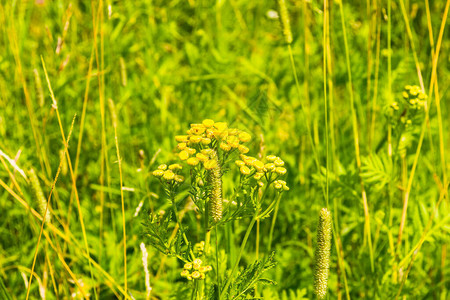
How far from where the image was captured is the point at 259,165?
3.60 feet

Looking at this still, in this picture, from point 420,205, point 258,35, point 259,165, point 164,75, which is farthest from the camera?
point 258,35

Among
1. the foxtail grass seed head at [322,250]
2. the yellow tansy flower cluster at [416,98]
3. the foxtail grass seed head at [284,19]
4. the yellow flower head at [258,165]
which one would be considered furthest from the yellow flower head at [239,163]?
the yellow tansy flower cluster at [416,98]

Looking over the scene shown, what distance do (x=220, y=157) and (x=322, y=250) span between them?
345 millimetres

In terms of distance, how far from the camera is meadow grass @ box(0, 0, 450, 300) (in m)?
1.58

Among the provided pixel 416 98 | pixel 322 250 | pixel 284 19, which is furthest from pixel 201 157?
pixel 416 98

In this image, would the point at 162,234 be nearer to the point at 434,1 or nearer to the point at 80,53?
the point at 80,53

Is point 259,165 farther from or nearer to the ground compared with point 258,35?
nearer to the ground

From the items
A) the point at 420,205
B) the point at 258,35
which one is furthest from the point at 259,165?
the point at 258,35

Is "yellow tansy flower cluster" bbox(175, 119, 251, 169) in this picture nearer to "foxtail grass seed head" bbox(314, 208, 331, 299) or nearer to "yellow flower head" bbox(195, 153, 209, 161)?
"yellow flower head" bbox(195, 153, 209, 161)

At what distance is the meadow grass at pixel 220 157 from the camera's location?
1.58 m

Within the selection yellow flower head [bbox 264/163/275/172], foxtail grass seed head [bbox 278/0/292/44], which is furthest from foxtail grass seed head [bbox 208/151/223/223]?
foxtail grass seed head [bbox 278/0/292/44]

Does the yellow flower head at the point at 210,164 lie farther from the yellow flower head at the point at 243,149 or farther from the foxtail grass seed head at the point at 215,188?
the yellow flower head at the point at 243,149

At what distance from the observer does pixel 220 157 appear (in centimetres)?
116

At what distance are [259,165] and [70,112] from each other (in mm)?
1555
